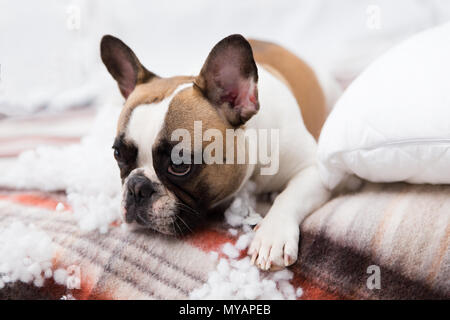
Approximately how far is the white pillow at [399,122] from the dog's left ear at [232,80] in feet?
0.90

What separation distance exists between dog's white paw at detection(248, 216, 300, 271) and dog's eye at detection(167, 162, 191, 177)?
28 centimetres

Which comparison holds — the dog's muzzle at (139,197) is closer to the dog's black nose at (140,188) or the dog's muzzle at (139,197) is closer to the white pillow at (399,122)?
the dog's black nose at (140,188)

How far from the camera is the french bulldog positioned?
4.52ft

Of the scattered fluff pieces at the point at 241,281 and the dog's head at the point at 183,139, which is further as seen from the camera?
the dog's head at the point at 183,139

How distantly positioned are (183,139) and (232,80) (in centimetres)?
27

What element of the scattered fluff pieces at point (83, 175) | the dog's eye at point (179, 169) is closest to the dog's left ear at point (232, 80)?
the dog's eye at point (179, 169)

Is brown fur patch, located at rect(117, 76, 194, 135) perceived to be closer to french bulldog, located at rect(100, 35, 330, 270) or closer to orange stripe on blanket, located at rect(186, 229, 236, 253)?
french bulldog, located at rect(100, 35, 330, 270)

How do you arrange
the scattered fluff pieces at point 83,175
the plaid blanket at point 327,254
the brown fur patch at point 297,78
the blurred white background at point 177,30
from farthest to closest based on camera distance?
the blurred white background at point 177,30
the brown fur patch at point 297,78
the scattered fluff pieces at point 83,175
the plaid blanket at point 327,254

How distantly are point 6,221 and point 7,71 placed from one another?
4.12 ft

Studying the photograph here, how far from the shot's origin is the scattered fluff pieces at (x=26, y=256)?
1.28m

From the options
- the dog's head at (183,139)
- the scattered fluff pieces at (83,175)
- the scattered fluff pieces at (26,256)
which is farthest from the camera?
the scattered fluff pieces at (83,175)

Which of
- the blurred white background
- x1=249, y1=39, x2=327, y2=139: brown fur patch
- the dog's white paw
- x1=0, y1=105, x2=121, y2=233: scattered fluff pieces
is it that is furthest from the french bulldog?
the blurred white background
